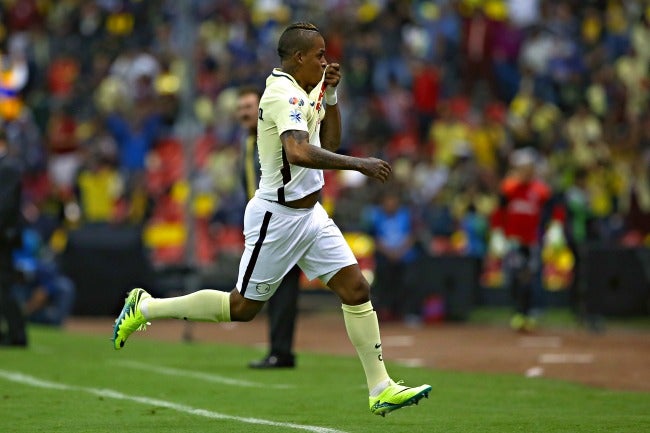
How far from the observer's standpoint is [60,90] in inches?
1171

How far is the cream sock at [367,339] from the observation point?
29.5ft

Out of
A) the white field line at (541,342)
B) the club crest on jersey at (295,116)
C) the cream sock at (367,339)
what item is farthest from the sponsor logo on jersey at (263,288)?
the white field line at (541,342)

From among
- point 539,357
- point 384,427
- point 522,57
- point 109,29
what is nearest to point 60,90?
point 109,29

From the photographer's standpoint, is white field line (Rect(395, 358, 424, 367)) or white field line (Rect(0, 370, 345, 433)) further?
white field line (Rect(395, 358, 424, 367))

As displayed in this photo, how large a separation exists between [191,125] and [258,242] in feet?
37.1

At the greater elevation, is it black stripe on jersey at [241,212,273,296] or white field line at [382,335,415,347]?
black stripe on jersey at [241,212,273,296]

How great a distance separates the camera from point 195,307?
9.57m

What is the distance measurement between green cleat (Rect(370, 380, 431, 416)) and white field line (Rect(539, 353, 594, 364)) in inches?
238

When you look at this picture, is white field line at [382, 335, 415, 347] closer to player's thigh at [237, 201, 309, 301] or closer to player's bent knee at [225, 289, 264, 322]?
Result: player's bent knee at [225, 289, 264, 322]

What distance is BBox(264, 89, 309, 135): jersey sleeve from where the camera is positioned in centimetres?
881

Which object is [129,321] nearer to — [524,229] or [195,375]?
[195,375]

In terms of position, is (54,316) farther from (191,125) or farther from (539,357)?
(539,357)

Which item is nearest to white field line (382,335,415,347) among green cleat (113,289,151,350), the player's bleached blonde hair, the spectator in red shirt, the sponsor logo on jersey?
the spectator in red shirt

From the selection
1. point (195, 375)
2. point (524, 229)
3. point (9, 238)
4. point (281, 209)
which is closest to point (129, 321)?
Answer: point (281, 209)
